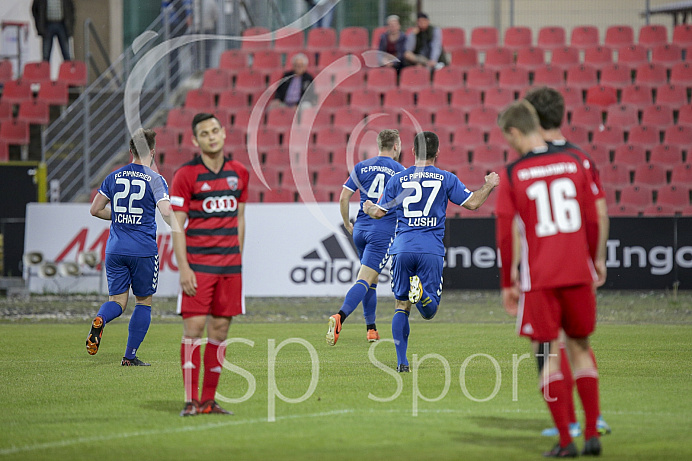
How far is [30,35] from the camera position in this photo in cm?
2597

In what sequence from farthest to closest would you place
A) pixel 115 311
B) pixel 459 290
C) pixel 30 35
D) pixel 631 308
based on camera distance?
pixel 30 35, pixel 459 290, pixel 631 308, pixel 115 311

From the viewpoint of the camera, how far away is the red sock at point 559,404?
4.90 metres

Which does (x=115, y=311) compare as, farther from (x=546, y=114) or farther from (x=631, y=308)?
(x=631, y=308)

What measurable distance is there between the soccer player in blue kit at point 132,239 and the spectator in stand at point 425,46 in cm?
1305

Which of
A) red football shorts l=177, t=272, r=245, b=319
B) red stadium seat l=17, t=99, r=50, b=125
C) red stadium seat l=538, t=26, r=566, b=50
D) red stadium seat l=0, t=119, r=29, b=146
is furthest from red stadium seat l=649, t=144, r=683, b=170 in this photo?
red football shorts l=177, t=272, r=245, b=319

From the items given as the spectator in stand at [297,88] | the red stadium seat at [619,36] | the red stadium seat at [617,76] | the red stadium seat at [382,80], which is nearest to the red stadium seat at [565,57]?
the red stadium seat at [617,76]

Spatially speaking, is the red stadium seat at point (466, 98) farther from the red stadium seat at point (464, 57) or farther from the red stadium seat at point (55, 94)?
the red stadium seat at point (55, 94)

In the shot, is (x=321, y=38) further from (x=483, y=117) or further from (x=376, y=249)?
(x=376, y=249)

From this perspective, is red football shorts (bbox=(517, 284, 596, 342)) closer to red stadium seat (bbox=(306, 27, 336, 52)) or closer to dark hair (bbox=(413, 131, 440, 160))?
dark hair (bbox=(413, 131, 440, 160))

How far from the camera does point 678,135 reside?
19359 mm

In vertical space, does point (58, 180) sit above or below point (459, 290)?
above

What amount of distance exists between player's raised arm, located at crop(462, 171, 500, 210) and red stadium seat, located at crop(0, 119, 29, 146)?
15621mm

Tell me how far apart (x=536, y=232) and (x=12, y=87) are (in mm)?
20021

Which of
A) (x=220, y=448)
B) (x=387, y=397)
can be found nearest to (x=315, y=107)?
(x=387, y=397)
